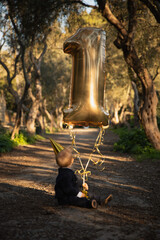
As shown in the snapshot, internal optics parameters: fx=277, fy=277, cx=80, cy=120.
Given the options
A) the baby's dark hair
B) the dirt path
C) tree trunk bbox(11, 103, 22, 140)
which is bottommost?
the dirt path

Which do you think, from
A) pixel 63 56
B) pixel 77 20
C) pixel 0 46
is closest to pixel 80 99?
pixel 77 20

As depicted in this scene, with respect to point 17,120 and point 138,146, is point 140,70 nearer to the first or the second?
point 138,146

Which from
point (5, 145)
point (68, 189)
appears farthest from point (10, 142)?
point (68, 189)

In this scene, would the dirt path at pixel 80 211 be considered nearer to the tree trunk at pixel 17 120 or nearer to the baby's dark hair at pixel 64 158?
the baby's dark hair at pixel 64 158

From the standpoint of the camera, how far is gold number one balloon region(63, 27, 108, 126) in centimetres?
470

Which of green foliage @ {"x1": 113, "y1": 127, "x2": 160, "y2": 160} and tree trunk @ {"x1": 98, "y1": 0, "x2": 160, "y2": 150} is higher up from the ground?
tree trunk @ {"x1": 98, "y1": 0, "x2": 160, "y2": 150}

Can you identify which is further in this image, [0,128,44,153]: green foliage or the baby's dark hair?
[0,128,44,153]: green foliage

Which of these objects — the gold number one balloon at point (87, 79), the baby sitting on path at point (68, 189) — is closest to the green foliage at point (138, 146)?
the gold number one balloon at point (87, 79)

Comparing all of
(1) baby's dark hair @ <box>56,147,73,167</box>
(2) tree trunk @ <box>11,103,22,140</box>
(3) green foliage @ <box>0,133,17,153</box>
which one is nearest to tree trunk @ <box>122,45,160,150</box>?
(3) green foliage @ <box>0,133,17,153</box>

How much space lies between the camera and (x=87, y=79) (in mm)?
4746

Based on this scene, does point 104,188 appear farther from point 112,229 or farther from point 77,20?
point 77,20

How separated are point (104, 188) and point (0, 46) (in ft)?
41.7

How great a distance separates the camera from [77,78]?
4828 mm

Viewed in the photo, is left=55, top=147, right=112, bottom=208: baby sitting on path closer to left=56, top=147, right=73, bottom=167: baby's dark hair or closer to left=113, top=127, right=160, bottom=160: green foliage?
left=56, top=147, right=73, bottom=167: baby's dark hair
